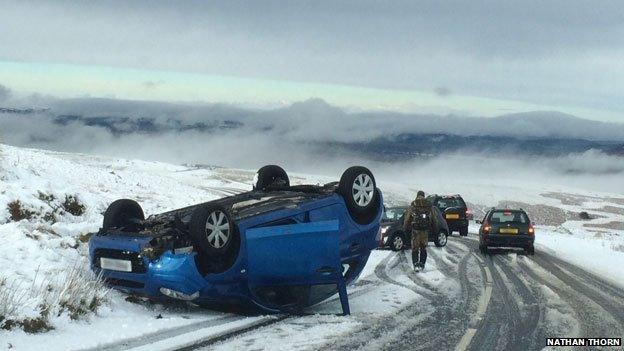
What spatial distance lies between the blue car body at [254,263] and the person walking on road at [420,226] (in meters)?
5.93

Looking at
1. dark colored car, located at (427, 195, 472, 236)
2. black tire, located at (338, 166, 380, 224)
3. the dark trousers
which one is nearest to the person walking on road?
the dark trousers

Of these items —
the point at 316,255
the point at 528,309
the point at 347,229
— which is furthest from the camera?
the point at 528,309

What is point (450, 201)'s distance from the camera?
1108 inches

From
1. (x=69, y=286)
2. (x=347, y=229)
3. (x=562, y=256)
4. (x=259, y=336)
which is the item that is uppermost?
(x=347, y=229)

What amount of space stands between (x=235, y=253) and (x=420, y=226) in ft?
24.0

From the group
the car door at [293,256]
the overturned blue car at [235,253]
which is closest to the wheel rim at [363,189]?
the overturned blue car at [235,253]

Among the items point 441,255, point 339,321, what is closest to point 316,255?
point 339,321

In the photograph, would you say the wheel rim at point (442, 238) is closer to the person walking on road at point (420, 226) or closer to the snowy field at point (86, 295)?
the snowy field at point (86, 295)

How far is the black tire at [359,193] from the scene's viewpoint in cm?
886

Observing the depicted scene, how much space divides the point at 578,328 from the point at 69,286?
6379 millimetres

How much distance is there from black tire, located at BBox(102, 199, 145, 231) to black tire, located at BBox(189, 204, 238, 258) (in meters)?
1.57

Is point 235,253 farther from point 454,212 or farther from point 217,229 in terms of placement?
point 454,212

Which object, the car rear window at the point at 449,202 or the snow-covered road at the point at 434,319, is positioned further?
the car rear window at the point at 449,202

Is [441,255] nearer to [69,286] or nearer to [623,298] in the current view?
[623,298]
